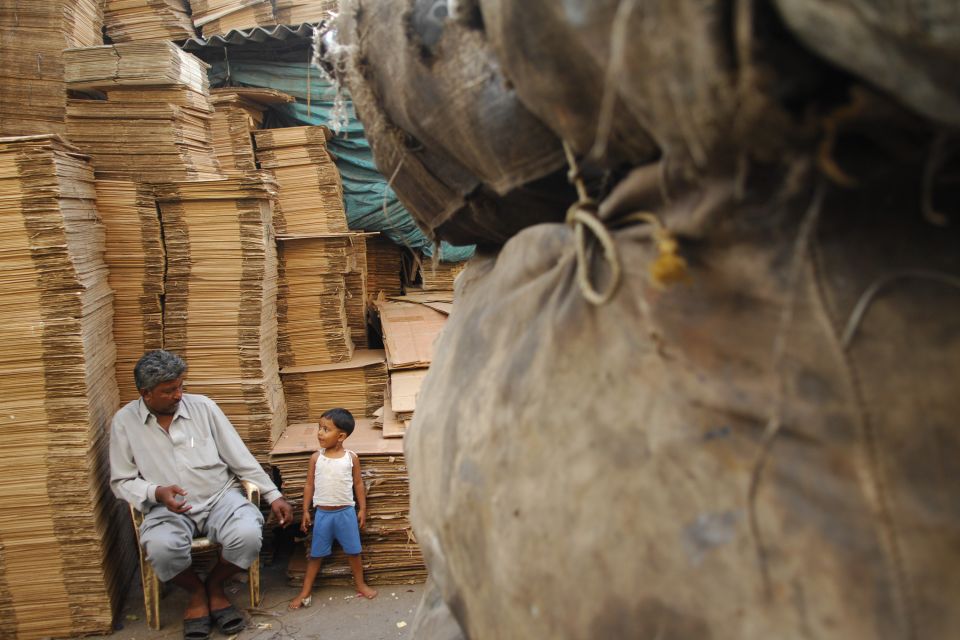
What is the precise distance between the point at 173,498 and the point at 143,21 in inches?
177

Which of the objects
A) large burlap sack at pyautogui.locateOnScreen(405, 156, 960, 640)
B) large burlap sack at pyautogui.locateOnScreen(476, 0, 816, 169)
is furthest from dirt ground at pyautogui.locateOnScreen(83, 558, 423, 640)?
large burlap sack at pyautogui.locateOnScreen(476, 0, 816, 169)

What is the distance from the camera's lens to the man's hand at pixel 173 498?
4.02 m

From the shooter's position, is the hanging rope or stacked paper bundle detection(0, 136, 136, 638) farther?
stacked paper bundle detection(0, 136, 136, 638)

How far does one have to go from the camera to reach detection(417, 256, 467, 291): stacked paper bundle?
6637 mm

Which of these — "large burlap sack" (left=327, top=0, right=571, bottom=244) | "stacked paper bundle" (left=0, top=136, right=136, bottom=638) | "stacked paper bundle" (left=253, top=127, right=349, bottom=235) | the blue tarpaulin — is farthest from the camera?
the blue tarpaulin

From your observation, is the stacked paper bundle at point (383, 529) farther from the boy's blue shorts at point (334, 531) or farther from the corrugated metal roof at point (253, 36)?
the corrugated metal roof at point (253, 36)

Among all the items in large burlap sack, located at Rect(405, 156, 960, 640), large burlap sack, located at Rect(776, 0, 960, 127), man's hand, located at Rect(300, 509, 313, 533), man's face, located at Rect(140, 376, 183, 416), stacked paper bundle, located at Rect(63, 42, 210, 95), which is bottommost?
man's hand, located at Rect(300, 509, 313, 533)

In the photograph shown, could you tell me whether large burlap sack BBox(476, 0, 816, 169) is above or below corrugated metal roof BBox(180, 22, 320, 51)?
below

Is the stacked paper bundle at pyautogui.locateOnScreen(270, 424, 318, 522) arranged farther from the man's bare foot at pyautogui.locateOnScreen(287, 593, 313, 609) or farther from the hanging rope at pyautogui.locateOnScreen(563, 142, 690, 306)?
the hanging rope at pyautogui.locateOnScreen(563, 142, 690, 306)

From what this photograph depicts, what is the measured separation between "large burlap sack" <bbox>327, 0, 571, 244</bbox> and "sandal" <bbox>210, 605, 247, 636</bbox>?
3.37m

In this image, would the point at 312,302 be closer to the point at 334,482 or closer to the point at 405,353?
the point at 405,353

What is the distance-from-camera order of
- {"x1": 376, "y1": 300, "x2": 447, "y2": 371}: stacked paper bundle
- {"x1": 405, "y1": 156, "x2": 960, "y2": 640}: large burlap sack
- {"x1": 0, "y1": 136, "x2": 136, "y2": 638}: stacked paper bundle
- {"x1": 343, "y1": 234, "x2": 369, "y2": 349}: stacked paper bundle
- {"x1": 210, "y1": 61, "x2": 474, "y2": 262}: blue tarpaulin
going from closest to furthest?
{"x1": 405, "y1": 156, "x2": 960, "y2": 640}: large burlap sack → {"x1": 0, "y1": 136, "x2": 136, "y2": 638}: stacked paper bundle → {"x1": 376, "y1": 300, "x2": 447, "y2": 371}: stacked paper bundle → {"x1": 343, "y1": 234, "x2": 369, "y2": 349}: stacked paper bundle → {"x1": 210, "y1": 61, "x2": 474, "y2": 262}: blue tarpaulin

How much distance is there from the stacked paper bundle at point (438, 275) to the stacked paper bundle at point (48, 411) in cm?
295

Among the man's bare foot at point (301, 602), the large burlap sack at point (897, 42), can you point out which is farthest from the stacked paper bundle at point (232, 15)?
the large burlap sack at point (897, 42)
